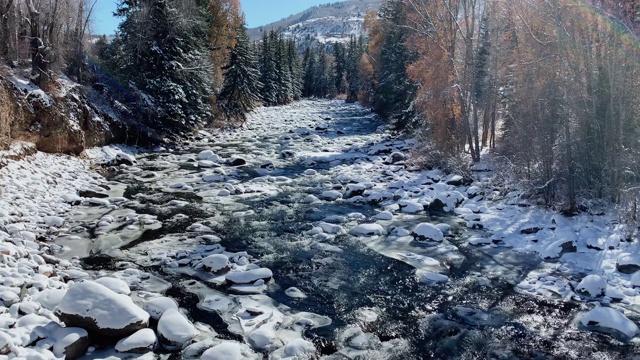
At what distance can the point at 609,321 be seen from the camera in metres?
6.59

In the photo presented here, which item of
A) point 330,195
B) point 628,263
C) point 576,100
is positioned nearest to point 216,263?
point 330,195

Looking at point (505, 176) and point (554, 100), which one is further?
point (505, 176)

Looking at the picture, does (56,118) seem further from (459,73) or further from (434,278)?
(459,73)

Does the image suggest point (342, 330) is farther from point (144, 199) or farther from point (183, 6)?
point (183, 6)

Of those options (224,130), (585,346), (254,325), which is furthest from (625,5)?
(224,130)

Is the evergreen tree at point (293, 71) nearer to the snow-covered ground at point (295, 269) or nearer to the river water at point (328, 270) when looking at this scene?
the river water at point (328, 270)

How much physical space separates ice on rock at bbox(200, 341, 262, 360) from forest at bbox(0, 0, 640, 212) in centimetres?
893

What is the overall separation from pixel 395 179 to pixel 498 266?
8.34 m

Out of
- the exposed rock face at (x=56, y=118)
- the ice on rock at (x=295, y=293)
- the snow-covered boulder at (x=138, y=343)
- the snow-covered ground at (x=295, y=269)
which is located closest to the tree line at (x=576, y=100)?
the snow-covered ground at (x=295, y=269)

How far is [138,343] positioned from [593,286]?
7398 millimetres

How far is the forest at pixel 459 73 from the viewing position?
442 inches

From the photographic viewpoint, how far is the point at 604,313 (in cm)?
669

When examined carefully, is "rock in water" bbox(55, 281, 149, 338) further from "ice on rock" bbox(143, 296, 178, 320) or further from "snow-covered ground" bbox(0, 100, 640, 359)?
"ice on rock" bbox(143, 296, 178, 320)

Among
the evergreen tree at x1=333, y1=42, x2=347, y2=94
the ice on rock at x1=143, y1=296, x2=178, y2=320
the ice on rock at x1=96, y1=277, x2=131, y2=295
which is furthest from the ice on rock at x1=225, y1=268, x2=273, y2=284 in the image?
the evergreen tree at x1=333, y1=42, x2=347, y2=94
